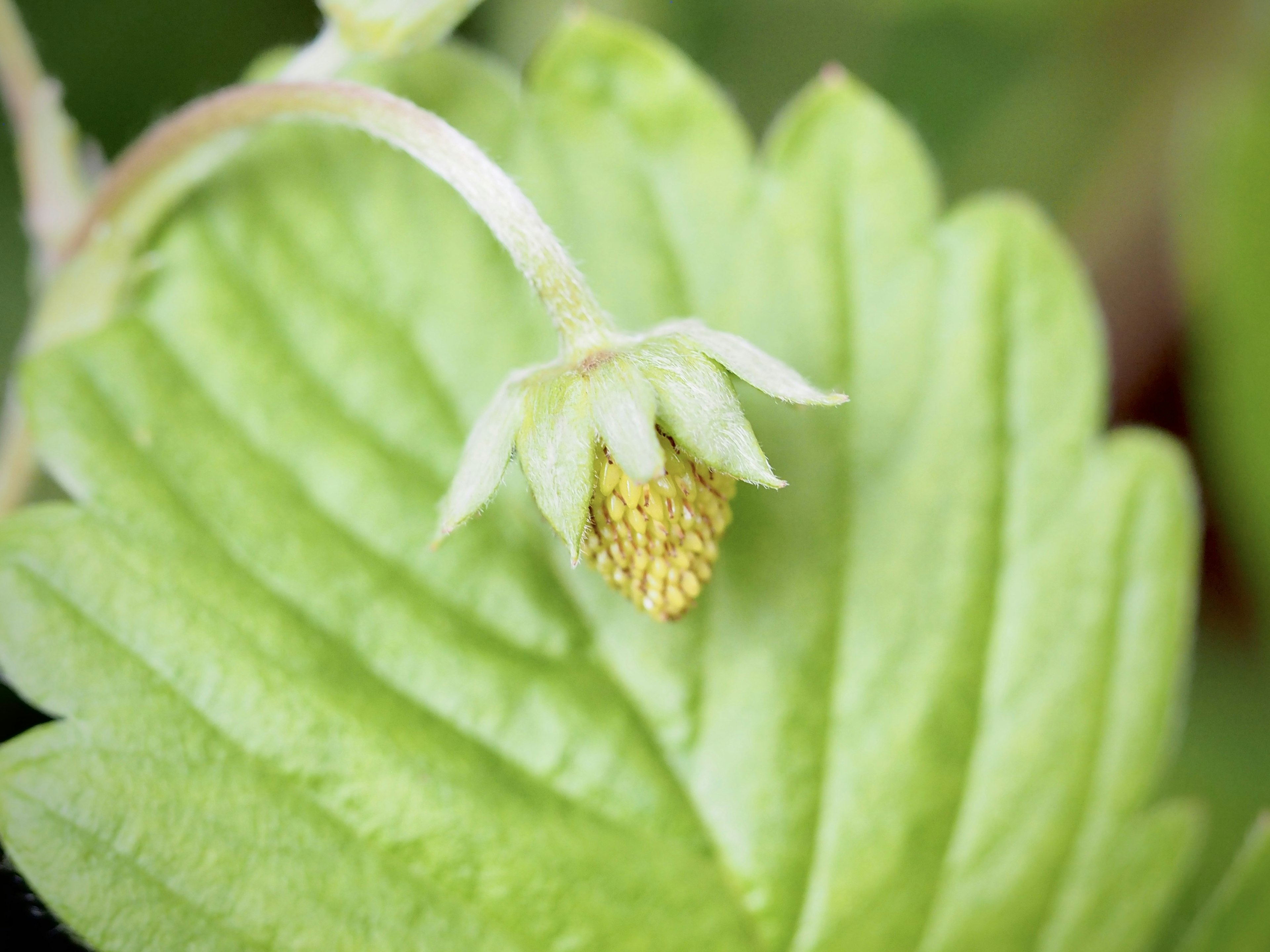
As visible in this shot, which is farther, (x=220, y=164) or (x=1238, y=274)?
(x=1238, y=274)

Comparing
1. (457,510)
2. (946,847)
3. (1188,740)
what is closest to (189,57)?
(457,510)

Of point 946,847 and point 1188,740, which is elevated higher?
point 946,847

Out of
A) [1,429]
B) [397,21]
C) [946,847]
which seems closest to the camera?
[397,21]

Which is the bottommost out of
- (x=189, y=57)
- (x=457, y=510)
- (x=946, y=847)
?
(x=946, y=847)

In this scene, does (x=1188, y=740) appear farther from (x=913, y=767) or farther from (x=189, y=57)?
(x=189, y=57)

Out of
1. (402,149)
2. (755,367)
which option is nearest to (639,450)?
(755,367)

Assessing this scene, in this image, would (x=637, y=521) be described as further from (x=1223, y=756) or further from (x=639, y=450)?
(x=1223, y=756)
